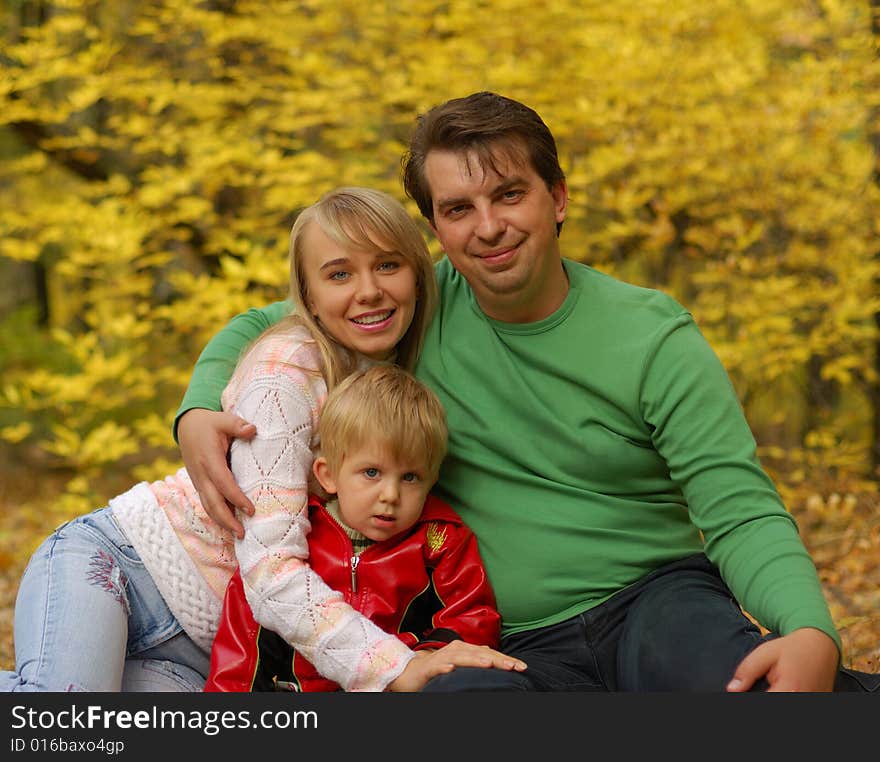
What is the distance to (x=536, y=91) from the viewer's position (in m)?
4.80

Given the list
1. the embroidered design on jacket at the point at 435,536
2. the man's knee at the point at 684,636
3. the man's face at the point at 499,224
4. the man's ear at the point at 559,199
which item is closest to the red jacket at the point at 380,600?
the embroidered design on jacket at the point at 435,536

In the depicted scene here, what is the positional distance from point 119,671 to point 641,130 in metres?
3.57

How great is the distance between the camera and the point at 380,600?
7.06ft

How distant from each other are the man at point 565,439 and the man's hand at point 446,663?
0.42 ft

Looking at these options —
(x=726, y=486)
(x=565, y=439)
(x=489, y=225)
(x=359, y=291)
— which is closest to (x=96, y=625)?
(x=359, y=291)

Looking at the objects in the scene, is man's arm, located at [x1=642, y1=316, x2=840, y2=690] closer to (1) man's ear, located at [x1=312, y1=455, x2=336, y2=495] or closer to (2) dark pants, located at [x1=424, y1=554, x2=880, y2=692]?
(2) dark pants, located at [x1=424, y1=554, x2=880, y2=692]

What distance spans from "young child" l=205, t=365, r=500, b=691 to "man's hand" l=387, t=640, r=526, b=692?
0.45 feet

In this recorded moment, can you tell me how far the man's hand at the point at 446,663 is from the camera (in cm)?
192

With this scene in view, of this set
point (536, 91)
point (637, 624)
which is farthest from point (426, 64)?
point (637, 624)

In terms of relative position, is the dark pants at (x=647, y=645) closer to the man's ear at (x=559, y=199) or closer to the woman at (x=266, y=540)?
the woman at (x=266, y=540)

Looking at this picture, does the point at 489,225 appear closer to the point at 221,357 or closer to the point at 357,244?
the point at 357,244

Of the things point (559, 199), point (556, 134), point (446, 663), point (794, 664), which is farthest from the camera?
point (556, 134)

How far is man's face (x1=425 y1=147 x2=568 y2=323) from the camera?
7.41ft

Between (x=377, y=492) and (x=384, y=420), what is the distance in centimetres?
15
